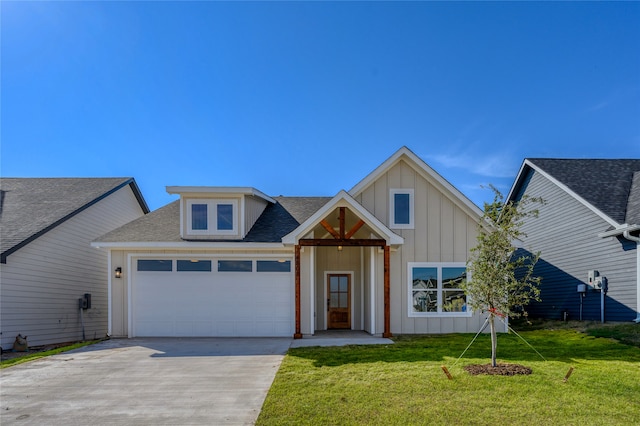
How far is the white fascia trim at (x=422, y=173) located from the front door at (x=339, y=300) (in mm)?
3140

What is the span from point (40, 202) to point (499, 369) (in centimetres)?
1540

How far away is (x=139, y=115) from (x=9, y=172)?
23.5 feet

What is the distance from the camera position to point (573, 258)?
15289mm

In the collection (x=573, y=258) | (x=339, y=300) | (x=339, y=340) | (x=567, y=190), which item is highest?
(x=567, y=190)

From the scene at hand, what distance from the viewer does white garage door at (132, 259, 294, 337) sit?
12.2 metres

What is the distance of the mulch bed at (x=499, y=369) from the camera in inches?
278

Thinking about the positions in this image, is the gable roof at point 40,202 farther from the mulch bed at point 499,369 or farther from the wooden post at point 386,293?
the mulch bed at point 499,369

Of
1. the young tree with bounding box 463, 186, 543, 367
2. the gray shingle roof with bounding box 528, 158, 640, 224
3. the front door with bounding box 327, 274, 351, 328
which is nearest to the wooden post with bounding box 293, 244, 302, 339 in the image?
the front door with bounding box 327, 274, 351, 328

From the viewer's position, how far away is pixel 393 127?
16.3 meters

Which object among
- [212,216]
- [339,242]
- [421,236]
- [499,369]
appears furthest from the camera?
[212,216]

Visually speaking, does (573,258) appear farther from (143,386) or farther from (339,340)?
(143,386)

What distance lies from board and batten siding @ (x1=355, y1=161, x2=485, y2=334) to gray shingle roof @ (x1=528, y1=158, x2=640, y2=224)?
5.17 metres

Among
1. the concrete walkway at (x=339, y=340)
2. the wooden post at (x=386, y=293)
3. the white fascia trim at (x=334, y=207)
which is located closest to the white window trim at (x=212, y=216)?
the white fascia trim at (x=334, y=207)

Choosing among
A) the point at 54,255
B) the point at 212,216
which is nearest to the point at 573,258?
the point at 212,216
